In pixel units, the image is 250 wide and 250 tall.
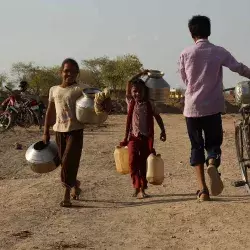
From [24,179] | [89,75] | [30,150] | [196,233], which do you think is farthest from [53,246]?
[89,75]

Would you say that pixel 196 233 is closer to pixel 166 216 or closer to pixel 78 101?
pixel 166 216

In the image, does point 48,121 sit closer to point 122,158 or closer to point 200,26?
point 122,158

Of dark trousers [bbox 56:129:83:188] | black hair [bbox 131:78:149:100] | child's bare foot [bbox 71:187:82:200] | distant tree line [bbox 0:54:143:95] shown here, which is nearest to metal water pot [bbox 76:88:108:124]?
dark trousers [bbox 56:129:83:188]

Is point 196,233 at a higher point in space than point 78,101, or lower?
lower

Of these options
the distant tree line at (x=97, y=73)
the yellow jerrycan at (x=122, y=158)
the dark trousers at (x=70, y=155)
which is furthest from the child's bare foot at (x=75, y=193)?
the distant tree line at (x=97, y=73)

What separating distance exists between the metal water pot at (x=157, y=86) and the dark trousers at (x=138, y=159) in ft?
1.69

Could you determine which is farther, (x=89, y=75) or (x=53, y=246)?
(x=89, y=75)

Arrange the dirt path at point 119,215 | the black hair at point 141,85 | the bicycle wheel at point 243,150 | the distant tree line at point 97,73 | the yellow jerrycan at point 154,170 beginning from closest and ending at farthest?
the dirt path at point 119,215 < the bicycle wheel at point 243,150 < the yellow jerrycan at point 154,170 < the black hair at point 141,85 < the distant tree line at point 97,73

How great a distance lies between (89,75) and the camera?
68438 millimetres

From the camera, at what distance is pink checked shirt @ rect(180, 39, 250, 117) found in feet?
16.6

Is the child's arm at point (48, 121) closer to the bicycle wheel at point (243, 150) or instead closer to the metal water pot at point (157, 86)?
the metal water pot at point (157, 86)

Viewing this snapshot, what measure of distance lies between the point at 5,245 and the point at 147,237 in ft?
3.96

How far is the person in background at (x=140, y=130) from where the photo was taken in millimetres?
6082

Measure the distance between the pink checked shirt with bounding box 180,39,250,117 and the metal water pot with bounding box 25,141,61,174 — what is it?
183 cm
